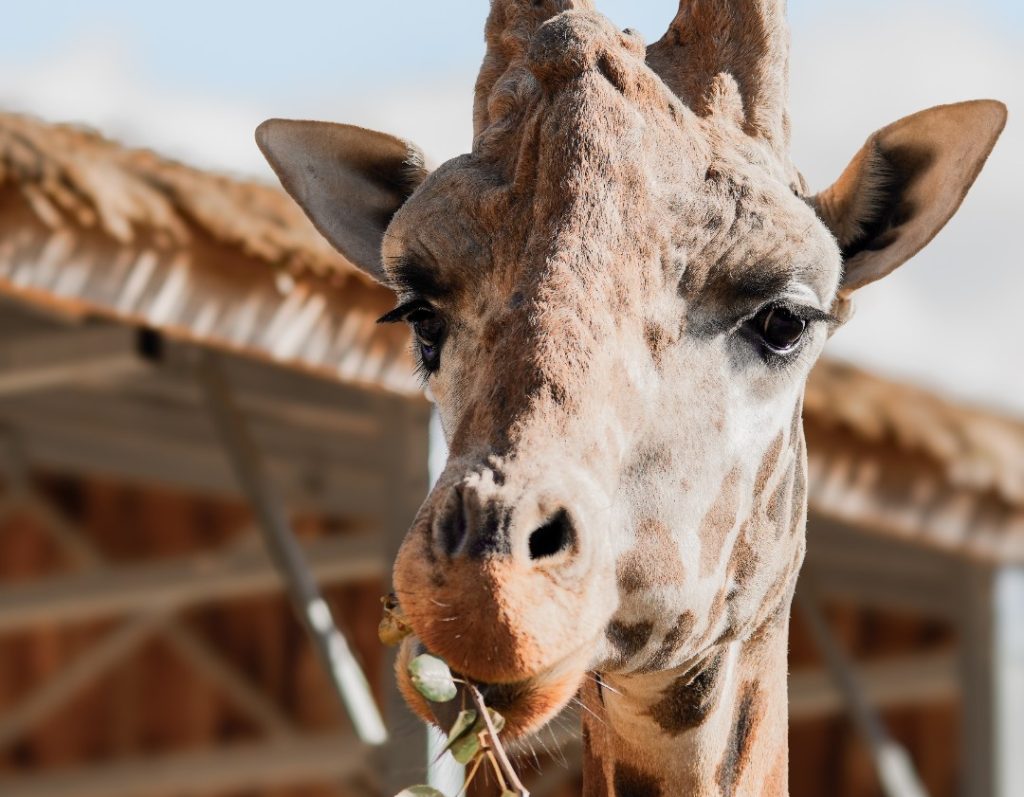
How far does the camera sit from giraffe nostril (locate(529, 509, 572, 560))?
2865mm

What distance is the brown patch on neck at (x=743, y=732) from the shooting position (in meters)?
3.73

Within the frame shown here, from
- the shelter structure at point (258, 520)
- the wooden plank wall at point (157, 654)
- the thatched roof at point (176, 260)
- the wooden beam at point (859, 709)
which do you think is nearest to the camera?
the thatched roof at point (176, 260)

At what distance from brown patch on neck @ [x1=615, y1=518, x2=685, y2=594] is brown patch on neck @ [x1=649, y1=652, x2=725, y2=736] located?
40cm

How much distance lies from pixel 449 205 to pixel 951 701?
8.65 m

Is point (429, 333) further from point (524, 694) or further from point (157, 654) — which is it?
point (157, 654)

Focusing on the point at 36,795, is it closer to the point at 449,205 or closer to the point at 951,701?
the point at 951,701

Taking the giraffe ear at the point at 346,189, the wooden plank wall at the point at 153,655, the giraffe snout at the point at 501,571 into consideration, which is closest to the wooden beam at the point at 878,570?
the wooden plank wall at the point at 153,655

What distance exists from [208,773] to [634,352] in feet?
31.0

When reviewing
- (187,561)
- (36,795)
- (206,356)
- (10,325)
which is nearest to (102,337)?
(206,356)

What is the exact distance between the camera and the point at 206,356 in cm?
721

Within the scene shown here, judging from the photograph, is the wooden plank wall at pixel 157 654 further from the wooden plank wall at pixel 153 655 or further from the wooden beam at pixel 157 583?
the wooden beam at pixel 157 583

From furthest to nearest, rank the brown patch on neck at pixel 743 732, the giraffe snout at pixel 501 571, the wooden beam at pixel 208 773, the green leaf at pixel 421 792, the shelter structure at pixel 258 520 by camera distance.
Result: the wooden beam at pixel 208 773 → the shelter structure at pixel 258 520 → the brown patch on neck at pixel 743 732 → the green leaf at pixel 421 792 → the giraffe snout at pixel 501 571

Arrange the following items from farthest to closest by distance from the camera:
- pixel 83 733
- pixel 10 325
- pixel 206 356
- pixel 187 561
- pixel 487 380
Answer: pixel 83 733, pixel 187 561, pixel 10 325, pixel 206 356, pixel 487 380

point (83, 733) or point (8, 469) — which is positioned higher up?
point (8, 469)
